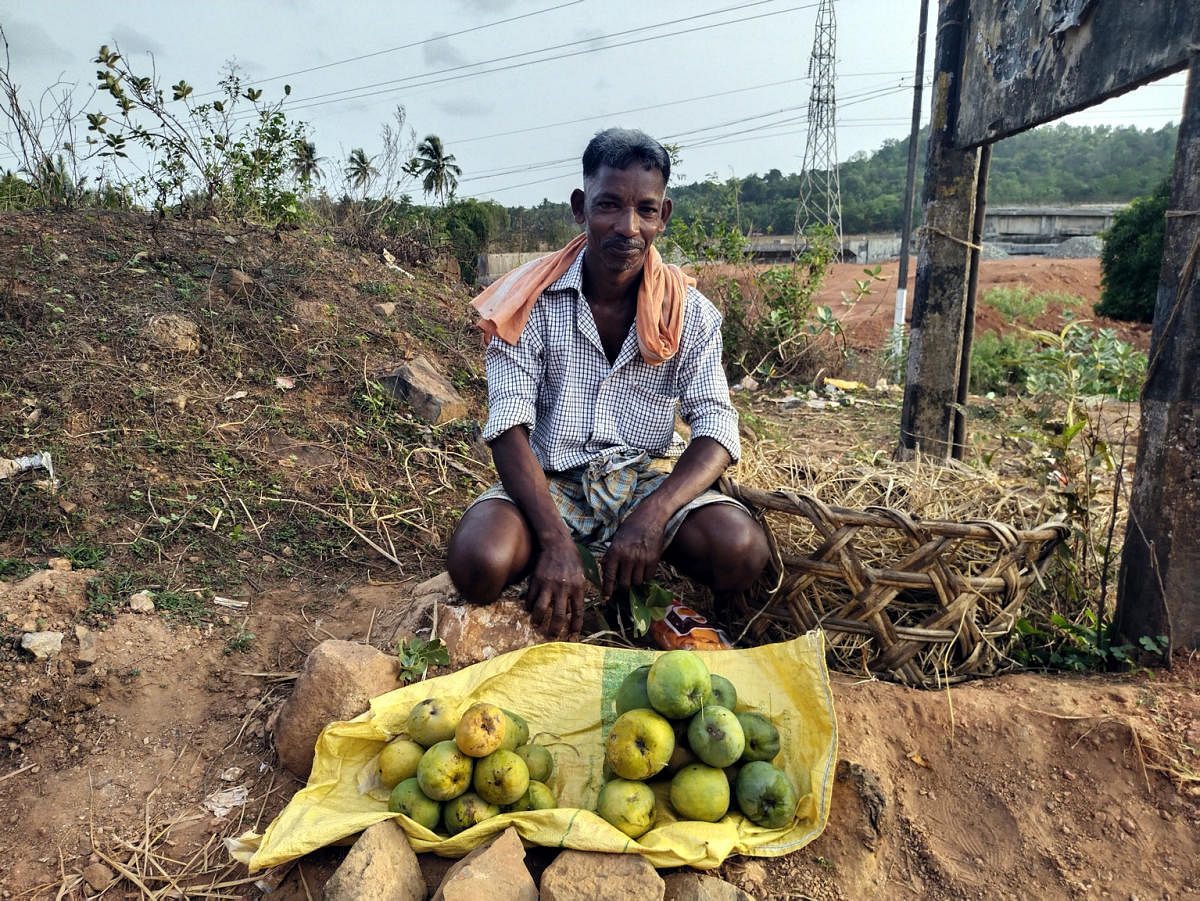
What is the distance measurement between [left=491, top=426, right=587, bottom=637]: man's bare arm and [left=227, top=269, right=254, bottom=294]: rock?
3.45m

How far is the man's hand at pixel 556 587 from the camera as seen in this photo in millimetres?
2172

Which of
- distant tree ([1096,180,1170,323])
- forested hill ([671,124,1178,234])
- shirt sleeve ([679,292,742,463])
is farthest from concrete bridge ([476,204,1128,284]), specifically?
shirt sleeve ([679,292,742,463])

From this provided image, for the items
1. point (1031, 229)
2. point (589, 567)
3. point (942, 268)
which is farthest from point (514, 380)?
point (1031, 229)

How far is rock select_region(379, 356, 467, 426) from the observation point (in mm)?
4496

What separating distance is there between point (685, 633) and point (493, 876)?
1040mm

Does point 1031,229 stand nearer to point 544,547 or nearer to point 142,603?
point 544,547

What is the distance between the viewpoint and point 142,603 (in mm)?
2689

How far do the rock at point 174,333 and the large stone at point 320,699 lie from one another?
3044 millimetres

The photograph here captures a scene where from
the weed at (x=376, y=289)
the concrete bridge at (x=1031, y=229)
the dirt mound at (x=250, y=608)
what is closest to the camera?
the dirt mound at (x=250, y=608)

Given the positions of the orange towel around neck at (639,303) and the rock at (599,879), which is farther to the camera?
the orange towel around neck at (639,303)

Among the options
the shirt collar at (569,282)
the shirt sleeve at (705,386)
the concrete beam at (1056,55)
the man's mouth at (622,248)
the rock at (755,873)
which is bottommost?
the rock at (755,873)

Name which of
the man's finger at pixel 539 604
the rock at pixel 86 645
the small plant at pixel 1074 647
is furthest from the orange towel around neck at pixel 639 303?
the rock at pixel 86 645

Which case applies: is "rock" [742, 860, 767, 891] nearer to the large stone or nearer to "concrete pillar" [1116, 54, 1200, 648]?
the large stone

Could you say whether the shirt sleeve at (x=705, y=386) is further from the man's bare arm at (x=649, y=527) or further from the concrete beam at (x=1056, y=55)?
the concrete beam at (x=1056, y=55)
